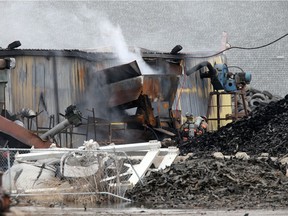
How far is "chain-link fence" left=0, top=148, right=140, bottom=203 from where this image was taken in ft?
50.7

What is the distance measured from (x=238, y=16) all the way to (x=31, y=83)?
19.4 metres

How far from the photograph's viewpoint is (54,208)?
1445cm

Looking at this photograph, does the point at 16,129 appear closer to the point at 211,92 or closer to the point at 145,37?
the point at 211,92

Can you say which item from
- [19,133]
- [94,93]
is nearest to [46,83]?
[94,93]

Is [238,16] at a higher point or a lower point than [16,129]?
higher

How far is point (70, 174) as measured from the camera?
16297 millimetres

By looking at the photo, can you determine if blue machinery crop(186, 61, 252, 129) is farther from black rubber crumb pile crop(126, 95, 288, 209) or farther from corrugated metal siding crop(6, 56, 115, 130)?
black rubber crumb pile crop(126, 95, 288, 209)

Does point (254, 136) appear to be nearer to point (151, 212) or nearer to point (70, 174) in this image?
A: point (70, 174)

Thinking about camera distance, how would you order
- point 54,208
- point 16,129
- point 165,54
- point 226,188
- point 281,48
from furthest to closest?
1. point 281,48
2. point 165,54
3. point 16,129
4. point 226,188
5. point 54,208

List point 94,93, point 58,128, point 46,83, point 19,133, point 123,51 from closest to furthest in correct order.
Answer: point 19,133 < point 58,128 < point 46,83 < point 94,93 < point 123,51

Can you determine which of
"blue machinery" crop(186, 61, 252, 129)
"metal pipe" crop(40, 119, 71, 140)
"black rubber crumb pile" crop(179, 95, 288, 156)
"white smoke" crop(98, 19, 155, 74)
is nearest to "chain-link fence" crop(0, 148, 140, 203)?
"metal pipe" crop(40, 119, 71, 140)

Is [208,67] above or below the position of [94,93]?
above

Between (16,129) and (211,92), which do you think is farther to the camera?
(211,92)

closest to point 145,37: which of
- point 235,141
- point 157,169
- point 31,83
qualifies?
point 31,83
